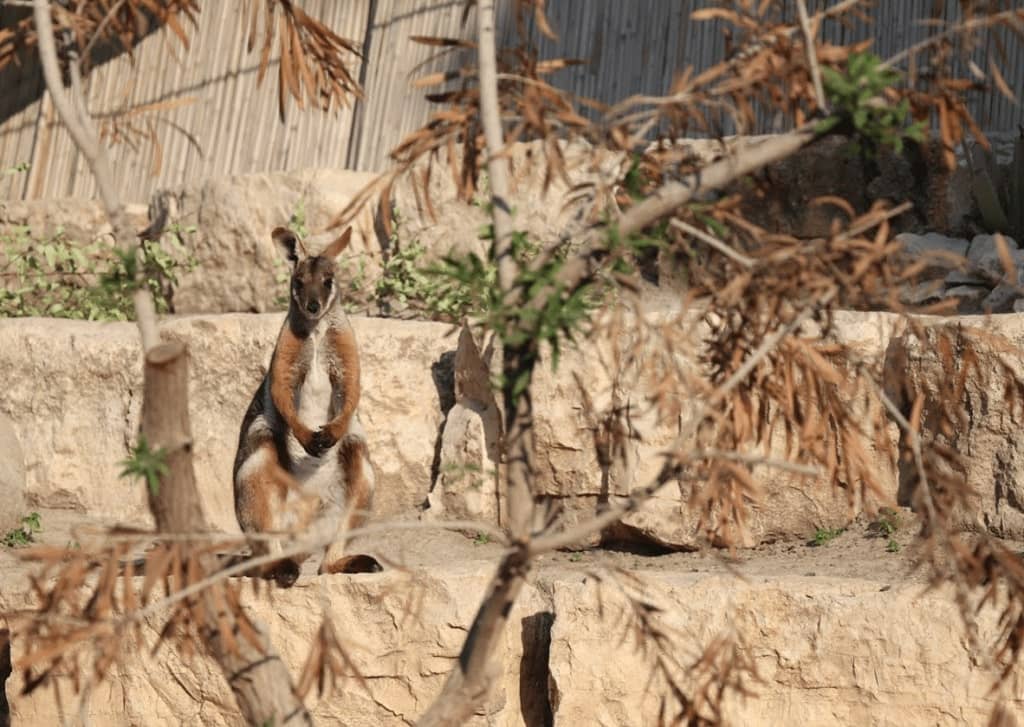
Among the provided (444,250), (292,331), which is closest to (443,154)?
(444,250)

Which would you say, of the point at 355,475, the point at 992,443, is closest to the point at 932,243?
the point at 992,443

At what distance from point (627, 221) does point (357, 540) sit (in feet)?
15.8

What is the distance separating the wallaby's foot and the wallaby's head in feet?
4.90

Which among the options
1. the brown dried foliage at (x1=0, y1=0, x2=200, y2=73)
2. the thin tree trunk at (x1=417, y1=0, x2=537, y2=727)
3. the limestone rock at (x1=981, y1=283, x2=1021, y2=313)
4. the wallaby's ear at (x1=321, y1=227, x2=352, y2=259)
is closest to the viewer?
the thin tree trunk at (x1=417, y1=0, x2=537, y2=727)

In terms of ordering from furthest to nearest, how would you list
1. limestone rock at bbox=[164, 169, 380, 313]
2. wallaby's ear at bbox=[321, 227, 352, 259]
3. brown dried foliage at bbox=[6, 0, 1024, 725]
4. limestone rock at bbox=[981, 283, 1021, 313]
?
limestone rock at bbox=[164, 169, 380, 313] → limestone rock at bbox=[981, 283, 1021, 313] → wallaby's ear at bbox=[321, 227, 352, 259] → brown dried foliage at bbox=[6, 0, 1024, 725]

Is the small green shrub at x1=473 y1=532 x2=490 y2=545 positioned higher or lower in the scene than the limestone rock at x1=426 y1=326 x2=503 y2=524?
lower

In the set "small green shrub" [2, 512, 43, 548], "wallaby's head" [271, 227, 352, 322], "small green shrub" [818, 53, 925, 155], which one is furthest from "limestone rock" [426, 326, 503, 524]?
"small green shrub" [818, 53, 925, 155]

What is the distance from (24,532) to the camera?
8398 mm

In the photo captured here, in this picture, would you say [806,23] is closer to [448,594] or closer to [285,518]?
[448,594]

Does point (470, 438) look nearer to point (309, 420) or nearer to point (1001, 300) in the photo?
point (309, 420)

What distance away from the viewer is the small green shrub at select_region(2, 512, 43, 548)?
324 inches

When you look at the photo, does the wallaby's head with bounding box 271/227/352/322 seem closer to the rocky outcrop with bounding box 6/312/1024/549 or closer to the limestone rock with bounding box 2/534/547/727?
the rocky outcrop with bounding box 6/312/1024/549

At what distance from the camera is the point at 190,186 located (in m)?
11.3

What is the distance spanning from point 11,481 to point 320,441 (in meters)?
2.33
